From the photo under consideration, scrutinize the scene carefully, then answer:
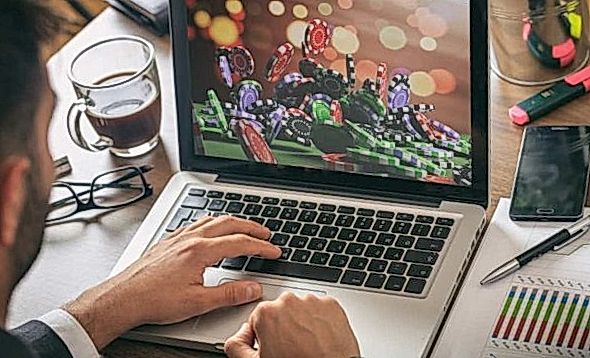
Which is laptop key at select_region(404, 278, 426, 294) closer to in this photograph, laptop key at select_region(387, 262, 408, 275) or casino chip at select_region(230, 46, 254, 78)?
laptop key at select_region(387, 262, 408, 275)

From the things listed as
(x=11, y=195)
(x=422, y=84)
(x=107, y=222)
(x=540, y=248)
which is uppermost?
(x=11, y=195)

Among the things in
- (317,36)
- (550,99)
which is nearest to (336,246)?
(317,36)

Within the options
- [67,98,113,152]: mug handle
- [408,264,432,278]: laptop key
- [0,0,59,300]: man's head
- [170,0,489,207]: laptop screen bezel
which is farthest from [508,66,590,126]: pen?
[0,0,59,300]: man's head

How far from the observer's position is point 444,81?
52.3 inches

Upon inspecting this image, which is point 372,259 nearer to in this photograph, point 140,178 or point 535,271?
point 535,271

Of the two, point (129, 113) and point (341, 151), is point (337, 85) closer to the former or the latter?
point (341, 151)

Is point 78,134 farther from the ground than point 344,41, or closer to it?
closer to it

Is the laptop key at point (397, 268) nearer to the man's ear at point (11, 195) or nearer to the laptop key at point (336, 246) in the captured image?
the laptop key at point (336, 246)

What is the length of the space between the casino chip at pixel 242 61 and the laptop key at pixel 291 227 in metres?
0.16

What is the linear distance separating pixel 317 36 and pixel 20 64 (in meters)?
0.52

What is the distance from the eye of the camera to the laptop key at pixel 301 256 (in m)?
1.35

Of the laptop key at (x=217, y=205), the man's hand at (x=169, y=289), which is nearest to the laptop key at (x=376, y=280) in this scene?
the man's hand at (x=169, y=289)

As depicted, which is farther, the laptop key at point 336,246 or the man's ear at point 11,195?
the laptop key at point 336,246

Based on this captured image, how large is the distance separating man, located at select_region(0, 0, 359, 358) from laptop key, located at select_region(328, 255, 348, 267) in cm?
6
